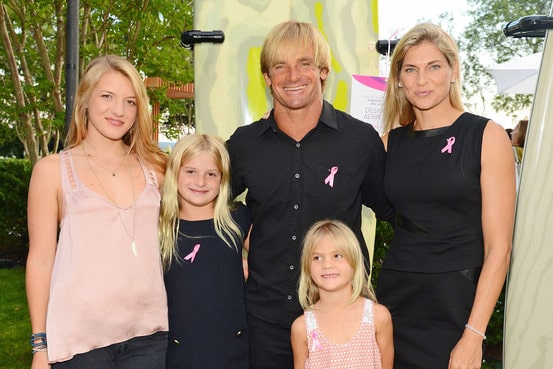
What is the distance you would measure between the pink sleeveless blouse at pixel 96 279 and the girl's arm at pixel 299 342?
52 cm

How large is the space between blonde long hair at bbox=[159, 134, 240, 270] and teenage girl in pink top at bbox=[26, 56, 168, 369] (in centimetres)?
16

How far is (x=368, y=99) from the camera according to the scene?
3.20 meters

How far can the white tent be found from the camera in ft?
32.7

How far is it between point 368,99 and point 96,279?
67.9 inches

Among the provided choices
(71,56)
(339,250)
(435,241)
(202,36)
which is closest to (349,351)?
(339,250)

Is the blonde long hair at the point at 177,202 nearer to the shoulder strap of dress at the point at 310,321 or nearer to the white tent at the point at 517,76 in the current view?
the shoulder strap of dress at the point at 310,321

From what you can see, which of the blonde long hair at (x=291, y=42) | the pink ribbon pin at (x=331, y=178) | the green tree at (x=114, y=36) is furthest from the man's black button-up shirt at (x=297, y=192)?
the green tree at (x=114, y=36)

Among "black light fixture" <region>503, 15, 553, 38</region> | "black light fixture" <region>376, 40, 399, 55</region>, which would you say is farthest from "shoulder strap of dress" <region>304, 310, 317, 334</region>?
"black light fixture" <region>376, 40, 399, 55</region>

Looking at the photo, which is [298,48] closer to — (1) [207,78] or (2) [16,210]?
(1) [207,78]

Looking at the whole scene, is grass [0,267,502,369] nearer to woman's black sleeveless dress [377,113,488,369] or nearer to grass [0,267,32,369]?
grass [0,267,32,369]

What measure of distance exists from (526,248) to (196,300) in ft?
4.23

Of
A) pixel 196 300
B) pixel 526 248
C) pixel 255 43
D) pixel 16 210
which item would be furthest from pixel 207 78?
pixel 16 210

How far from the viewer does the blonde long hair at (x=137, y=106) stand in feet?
7.73

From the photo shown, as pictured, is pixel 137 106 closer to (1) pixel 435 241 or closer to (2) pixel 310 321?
(2) pixel 310 321
